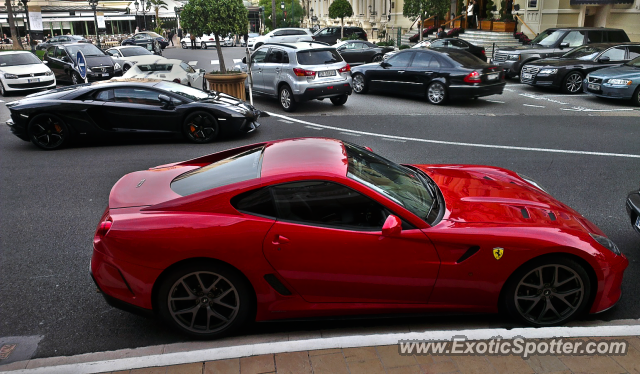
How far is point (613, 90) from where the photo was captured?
1445 centimetres

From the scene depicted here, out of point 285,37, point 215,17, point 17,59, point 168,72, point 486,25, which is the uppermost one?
point 215,17

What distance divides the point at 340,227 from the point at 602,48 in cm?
1701

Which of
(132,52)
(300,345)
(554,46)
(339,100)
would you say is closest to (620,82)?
(554,46)

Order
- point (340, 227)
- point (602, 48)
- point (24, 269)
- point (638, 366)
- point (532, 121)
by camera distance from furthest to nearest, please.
Answer: 1. point (602, 48)
2. point (532, 121)
3. point (24, 269)
4. point (340, 227)
5. point (638, 366)

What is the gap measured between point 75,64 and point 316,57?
11.3 m

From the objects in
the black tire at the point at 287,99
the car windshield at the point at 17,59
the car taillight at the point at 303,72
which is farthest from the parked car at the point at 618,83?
the car windshield at the point at 17,59

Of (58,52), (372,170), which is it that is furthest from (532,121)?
(58,52)

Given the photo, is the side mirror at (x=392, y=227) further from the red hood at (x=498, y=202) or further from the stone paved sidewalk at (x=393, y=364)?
the stone paved sidewalk at (x=393, y=364)

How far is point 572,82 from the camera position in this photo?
659 inches

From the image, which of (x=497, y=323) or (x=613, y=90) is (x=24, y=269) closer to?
(x=497, y=323)

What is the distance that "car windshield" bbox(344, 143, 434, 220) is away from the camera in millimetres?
4102

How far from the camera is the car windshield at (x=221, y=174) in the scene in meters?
4.19

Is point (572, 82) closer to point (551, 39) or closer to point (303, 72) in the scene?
point (551, 39)

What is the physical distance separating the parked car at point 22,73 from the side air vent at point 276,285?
17.5 m
